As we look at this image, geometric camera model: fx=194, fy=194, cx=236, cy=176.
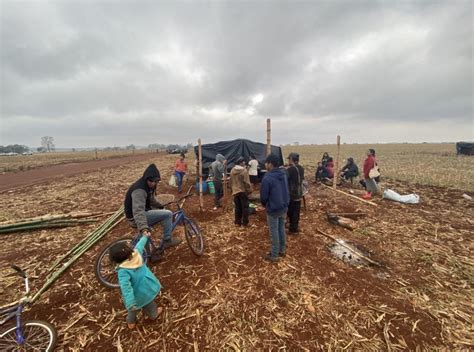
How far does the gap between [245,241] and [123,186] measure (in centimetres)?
989

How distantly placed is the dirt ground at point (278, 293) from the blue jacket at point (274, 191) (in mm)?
1310

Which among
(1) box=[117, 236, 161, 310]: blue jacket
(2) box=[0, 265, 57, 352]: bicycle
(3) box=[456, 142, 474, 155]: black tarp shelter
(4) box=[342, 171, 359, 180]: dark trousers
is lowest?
(2) box=[0, 265, 57, 352]: bicycle

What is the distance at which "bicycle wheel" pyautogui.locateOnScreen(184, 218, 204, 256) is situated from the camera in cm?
445

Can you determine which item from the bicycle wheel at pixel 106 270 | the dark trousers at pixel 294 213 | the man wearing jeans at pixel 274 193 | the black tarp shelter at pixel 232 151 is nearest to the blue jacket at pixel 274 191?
the man wearing jeans at pixel 274 193

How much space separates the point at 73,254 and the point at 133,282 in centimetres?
335

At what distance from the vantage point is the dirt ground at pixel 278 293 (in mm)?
2684

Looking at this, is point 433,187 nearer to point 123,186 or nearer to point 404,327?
point 404,327

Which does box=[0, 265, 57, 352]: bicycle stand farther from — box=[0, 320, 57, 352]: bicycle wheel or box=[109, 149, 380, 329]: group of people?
box=[109, 149, 380, 329]: group of people

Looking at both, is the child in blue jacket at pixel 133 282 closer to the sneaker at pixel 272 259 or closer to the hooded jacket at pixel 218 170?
the sneaker at pixel 272 259

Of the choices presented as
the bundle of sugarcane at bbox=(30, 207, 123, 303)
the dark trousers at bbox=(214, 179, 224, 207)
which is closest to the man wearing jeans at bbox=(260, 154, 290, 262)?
the dark trousers at bbox=(214, 179, 224, 207)

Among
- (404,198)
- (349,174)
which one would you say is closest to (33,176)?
(349,174)

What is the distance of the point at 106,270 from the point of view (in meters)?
4.12

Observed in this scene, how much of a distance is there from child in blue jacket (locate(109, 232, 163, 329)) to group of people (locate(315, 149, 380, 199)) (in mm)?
9029

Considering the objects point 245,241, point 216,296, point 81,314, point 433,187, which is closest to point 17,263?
point 81,314
